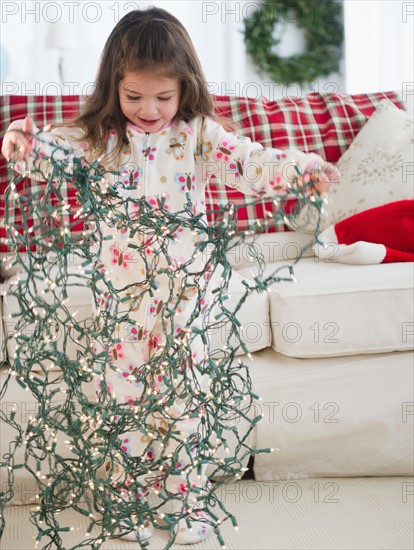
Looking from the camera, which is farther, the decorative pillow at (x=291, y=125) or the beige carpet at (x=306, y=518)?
the decorative pillow at (x=291, y=125)

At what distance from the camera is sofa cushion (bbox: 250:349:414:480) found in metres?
1.85

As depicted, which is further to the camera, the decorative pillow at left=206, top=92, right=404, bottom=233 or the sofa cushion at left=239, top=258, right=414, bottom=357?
the decorative pillow at left=206, top=92, right=404, bottom=233

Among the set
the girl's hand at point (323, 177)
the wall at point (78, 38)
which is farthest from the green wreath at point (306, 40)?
the girl's hand at point (323, 177)

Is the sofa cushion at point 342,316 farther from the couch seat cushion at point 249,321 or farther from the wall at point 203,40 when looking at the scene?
the wall at point 203,40

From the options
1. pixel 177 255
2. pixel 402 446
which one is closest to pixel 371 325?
pixel 402 446

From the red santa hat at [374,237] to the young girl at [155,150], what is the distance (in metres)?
0.56

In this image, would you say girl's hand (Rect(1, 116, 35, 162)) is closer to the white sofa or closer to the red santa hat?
the white sofa

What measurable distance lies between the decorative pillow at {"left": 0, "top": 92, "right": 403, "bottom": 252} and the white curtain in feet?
6.22

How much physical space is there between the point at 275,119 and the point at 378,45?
2345 mm

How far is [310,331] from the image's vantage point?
6.01 feet

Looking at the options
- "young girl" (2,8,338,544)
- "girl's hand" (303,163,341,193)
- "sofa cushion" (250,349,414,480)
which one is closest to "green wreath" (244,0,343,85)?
"sofa cushion" (250,349,414,480)

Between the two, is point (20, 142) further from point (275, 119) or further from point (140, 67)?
point (275, 119)

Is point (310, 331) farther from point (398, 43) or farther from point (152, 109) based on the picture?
point (398, 43)

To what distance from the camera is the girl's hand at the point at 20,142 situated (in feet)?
3.89
